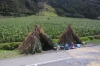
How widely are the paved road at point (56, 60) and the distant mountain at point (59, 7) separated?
5910cm

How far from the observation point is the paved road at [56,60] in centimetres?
1111

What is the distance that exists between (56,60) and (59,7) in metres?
92.0

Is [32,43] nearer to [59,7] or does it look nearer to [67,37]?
[67,37]

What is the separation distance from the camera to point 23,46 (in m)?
13.6

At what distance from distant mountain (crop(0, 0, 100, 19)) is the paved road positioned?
5910 centimetres

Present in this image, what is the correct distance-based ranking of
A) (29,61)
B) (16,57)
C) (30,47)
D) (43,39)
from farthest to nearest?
1. (43,39)
2. (30,47)
3. (16,57)
4. (29,61)

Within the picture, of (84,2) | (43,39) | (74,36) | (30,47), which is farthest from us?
(84,2)

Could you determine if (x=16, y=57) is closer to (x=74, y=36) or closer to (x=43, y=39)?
(x=43, y=39)

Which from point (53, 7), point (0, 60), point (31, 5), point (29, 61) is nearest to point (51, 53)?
point (29, 61)

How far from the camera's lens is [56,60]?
469 inches

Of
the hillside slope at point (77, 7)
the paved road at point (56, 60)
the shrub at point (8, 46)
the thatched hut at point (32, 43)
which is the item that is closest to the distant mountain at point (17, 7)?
the hillside slope at point (77, 7)

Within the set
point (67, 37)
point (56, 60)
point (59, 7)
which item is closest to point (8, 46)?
point (67, 37)

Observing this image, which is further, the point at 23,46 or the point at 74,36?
the point at 74,36

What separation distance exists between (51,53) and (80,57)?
223 cm
